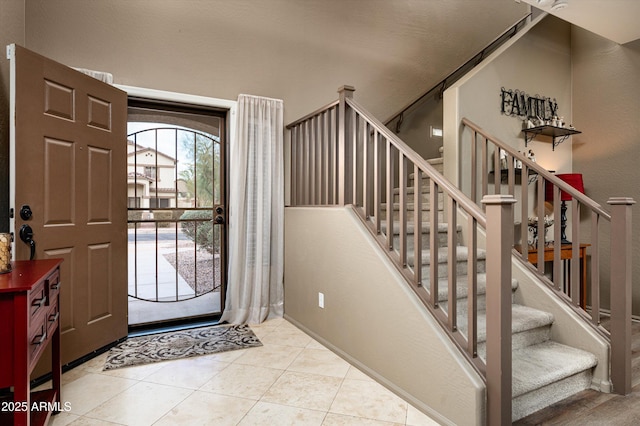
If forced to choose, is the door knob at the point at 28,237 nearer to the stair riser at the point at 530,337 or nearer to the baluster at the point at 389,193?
the baluster at the point at 389,193

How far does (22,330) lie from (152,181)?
2.34 m

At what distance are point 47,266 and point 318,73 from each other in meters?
3.19

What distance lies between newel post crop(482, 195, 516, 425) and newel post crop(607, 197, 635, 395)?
112cm

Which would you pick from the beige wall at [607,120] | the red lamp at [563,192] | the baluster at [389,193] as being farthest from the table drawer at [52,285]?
the beige wall at [607,120]

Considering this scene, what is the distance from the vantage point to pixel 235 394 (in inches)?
88.4

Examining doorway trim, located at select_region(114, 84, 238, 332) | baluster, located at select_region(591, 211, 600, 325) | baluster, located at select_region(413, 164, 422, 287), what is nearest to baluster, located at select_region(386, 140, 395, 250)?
baluster, located at select_region(413, 164, 422, 287)

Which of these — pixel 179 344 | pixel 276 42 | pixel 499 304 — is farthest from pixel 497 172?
pixel 179 344

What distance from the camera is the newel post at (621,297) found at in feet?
7.43

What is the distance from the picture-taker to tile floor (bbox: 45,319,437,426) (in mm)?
1975

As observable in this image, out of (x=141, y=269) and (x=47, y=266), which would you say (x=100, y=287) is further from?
(x=47, y=266)

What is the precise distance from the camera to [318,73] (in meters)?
4.08

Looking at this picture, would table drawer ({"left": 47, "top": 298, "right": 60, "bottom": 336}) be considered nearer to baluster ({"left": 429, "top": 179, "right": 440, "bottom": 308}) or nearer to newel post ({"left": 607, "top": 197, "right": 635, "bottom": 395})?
baluster ({"left": 429, "top": 179, "right": 440, "bottom": 308})

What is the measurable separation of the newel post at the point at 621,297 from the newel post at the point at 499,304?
1125mm

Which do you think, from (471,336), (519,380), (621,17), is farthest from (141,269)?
(621,17)
